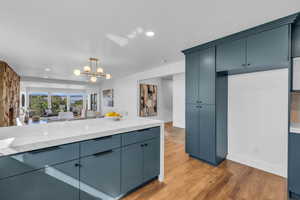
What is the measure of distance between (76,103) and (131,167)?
9388 millimetres

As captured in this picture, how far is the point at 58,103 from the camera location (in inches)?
356

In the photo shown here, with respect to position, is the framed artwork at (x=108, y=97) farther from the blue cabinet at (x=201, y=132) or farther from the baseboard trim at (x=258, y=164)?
the baseboard trim at (x=258, y=164)

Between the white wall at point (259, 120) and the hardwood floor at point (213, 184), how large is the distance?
0.22 meters

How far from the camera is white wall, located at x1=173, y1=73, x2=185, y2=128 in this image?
612 centimetres

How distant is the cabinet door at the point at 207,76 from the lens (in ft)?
8.45

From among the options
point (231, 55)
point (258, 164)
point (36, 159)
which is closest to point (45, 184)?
point (36, 159)

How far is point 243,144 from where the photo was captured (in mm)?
2703

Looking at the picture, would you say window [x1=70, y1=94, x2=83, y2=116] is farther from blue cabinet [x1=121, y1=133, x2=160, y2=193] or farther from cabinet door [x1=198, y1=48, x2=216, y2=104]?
cabinet door [x1=198, y1=48, x2=216, y2=104]

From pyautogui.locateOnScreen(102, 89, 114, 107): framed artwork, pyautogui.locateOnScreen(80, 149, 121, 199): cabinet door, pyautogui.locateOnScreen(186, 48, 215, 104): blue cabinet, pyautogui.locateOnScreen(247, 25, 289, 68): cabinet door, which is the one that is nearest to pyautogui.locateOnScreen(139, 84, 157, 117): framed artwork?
pyautogui.locateOnScreen(102, 89, 114, 107): framed artwork

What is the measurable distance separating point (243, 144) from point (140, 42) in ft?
9.35

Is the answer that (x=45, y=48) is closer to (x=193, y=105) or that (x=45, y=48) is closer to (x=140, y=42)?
(x=140, y=42)

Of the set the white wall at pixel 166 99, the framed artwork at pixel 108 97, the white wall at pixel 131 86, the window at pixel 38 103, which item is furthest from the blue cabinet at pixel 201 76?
the window at pixel 38 103

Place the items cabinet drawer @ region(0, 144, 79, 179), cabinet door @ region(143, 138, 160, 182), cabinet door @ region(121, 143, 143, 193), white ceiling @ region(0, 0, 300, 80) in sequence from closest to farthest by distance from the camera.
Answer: cabinet drawer @ region(0, 144, 79, 179)
white ceiling @ region(0, 0, 300, 80)
cabinet door @ region(121, 143, 143, 193)
cabinet door @ region(143, 138, 160, 182)

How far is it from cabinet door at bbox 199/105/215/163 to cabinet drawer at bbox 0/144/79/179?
2243mm
